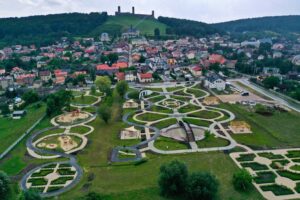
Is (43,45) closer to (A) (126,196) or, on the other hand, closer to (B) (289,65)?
(B) (289,65)

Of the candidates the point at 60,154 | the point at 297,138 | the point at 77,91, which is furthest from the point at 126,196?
the point at 77,91

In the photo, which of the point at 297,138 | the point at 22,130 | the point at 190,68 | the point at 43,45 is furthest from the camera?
the point at 43,45

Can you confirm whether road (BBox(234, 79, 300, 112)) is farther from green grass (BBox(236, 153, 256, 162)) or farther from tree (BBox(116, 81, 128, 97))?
tree (BBox(116, 81, 128, 97))

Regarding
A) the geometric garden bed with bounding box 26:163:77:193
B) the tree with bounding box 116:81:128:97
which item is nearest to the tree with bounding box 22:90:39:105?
the tree with bounding box 116:81:128:97

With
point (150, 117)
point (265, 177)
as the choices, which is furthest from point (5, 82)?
point (265, 177)

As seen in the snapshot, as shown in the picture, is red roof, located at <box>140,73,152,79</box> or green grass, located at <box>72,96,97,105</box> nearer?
green grass, located at <box>72,96,97,105</box>

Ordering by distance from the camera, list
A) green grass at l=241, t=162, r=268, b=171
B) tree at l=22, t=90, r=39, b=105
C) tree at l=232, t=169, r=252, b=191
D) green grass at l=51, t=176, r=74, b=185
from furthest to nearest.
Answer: tree at l=22, t=90, r=39, b=105, green grass at l=241, t=162, r=268, b=171, green grass at l=51, t=176, r=74, b=185, tree at l=232, t=169, r=252, b=191
